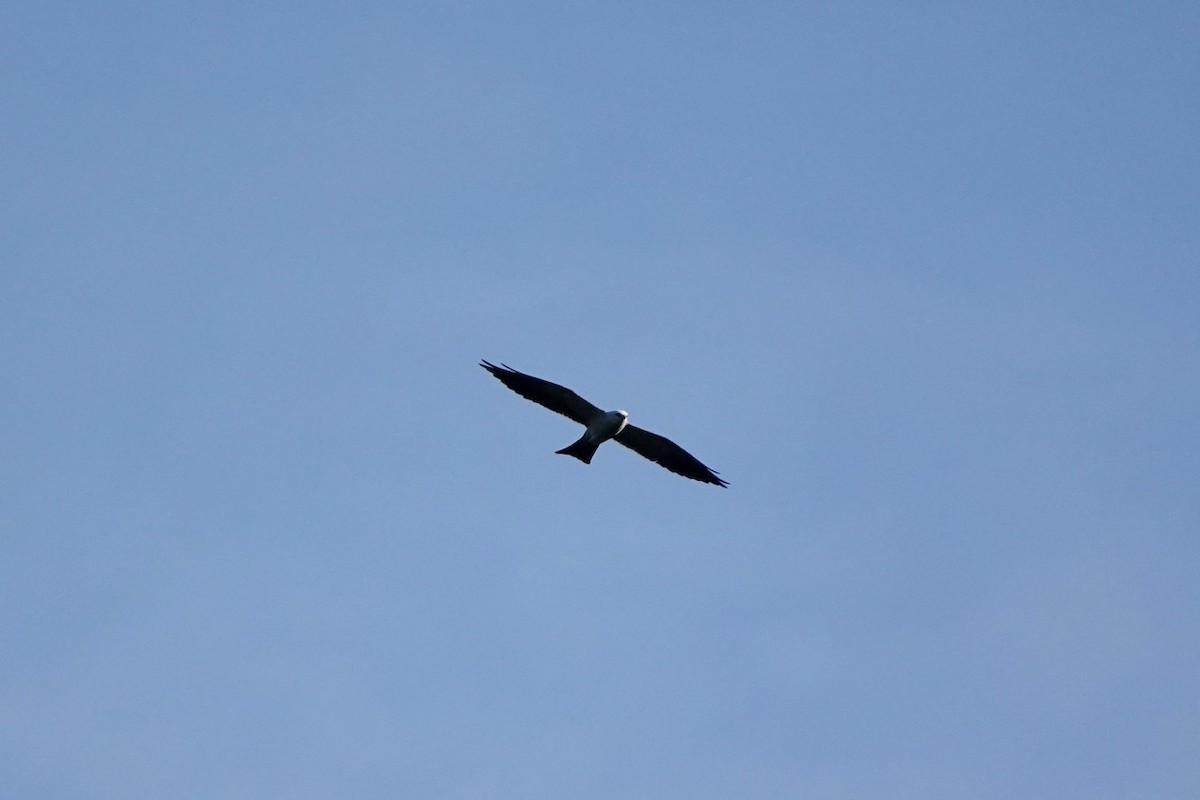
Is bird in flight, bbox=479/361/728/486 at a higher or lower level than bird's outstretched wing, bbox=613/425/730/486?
lower

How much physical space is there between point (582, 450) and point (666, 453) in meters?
2.31

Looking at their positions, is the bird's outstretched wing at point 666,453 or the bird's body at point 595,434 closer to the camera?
the bird's body at point 595,434

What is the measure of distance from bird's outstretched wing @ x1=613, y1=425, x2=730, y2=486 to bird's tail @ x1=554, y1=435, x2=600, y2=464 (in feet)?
3.70

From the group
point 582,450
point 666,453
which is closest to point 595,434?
point 582,450

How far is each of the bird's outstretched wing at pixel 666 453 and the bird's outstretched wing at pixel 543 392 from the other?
106 cm

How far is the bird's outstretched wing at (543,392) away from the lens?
27.5 metres

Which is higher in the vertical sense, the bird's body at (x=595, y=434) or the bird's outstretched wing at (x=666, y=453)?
the bird's outstretched wing at (x=666, y=453)

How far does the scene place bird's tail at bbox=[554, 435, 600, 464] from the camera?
27250 millimetres

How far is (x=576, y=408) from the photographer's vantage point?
2786 cm

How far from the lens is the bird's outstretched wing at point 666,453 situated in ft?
93.8

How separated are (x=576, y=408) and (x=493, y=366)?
1.72 m

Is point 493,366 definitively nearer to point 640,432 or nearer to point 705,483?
point 640,432

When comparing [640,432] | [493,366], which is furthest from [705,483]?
[493,366]

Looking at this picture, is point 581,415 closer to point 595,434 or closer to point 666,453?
point 595,434
